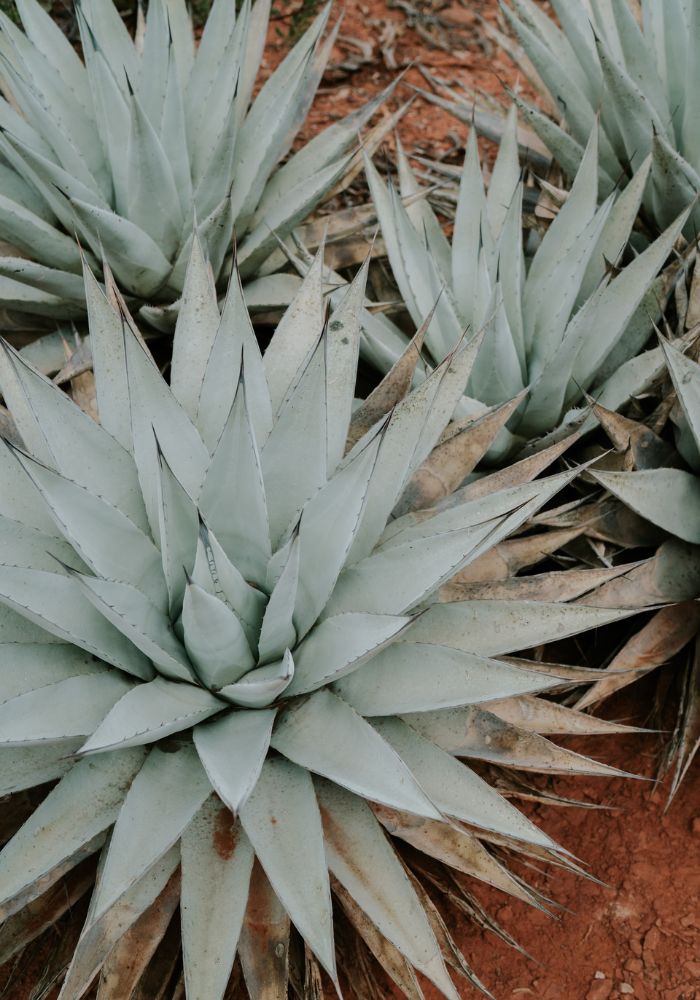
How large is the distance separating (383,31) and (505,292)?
239 centimetres

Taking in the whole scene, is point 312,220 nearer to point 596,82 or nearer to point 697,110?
point 596,82

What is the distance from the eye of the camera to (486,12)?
425 cm

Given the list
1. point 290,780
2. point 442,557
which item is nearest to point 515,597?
point 442,557

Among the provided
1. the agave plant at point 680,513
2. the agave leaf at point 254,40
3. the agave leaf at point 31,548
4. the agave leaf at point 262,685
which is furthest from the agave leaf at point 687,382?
the agave leaf at point 254,40

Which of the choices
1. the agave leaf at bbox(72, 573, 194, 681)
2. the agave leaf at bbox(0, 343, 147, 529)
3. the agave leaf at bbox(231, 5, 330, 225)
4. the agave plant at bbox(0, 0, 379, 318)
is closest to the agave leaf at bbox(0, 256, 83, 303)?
the agave plant at bbox(0, 0, 379, 318)

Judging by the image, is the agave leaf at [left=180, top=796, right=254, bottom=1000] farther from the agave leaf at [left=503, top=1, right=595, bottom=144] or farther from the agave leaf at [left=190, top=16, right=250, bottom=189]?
the agave leaf at [left=503, top=1, right=595, bottom=144]

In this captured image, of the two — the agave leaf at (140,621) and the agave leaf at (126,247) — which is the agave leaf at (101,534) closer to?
the agave leaf at (140,621)

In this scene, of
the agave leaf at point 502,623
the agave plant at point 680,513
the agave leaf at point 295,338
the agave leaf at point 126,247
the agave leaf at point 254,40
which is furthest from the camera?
the agave leaf at point 254,40

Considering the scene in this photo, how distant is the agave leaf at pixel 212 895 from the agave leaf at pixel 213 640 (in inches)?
8.5

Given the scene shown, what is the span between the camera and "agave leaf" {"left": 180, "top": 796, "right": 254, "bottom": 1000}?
1.40 meters

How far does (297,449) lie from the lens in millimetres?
1618

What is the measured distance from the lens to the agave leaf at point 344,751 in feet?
4.38

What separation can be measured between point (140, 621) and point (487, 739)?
61 centimetres

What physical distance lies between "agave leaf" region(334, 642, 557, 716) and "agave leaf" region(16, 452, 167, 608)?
358 mm
